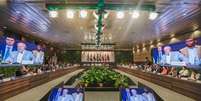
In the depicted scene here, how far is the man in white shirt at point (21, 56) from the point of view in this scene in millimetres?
11834

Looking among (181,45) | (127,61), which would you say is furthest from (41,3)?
(127,61)

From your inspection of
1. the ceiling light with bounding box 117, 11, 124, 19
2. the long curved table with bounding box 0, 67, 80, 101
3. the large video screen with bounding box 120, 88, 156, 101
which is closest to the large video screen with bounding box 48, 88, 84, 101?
the large video screen with bounding box 120, 88, 156, 101

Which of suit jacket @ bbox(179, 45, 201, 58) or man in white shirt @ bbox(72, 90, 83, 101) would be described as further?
suit jacket @ bbox(179, 45, 201, 58)

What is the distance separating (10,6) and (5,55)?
3.80m

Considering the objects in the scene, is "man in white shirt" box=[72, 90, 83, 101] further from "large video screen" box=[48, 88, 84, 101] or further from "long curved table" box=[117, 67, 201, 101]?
"long curved table" box=[117, 67, 201, 101]

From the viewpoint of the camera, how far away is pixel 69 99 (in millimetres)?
3260

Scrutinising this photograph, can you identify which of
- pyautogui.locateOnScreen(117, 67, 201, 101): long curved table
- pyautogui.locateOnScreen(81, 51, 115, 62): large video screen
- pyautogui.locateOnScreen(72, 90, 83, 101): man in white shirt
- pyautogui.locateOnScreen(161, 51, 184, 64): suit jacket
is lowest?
pyautogui.locateOnScreen(117, 67, 201, 101): long curved table

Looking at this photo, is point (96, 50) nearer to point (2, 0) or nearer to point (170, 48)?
point (170, 48)

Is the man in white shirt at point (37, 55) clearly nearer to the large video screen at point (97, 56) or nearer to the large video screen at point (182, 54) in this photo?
the large video screen at point (182, 54)

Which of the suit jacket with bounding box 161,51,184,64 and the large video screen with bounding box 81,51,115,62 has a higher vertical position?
the large video screen with bounding box 81,51,115,62

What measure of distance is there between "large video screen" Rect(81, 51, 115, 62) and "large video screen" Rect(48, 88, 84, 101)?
104 ft

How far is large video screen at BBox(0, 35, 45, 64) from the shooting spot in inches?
435

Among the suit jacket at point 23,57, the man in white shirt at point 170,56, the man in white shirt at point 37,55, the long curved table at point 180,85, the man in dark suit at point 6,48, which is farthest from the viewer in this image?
the man in white shirt at point 37,55

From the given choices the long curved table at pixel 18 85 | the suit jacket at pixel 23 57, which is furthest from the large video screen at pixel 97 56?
the long curved table at pixel 18 85
